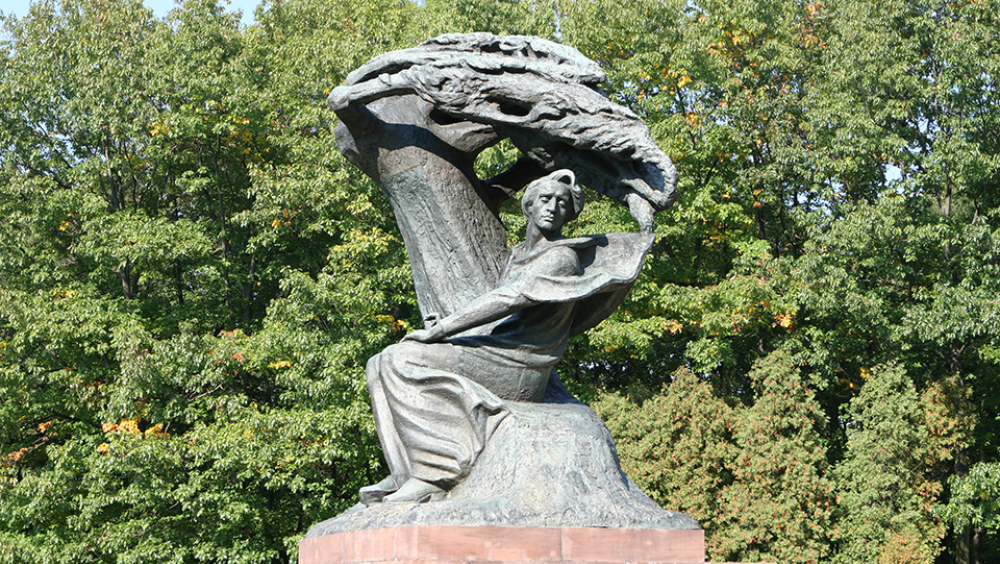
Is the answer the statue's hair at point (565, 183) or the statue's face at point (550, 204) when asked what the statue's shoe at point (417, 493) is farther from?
the statue's hair at point (565, 183)

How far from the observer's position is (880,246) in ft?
54.4

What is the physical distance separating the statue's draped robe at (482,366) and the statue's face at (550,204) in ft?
0.49

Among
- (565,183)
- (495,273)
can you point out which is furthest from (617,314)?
(565,183)

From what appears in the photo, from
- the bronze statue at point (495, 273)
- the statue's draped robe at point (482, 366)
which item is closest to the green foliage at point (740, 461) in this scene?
the bronze statue at point (495, 273)

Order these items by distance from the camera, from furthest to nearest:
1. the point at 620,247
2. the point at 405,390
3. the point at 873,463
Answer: the point at 873,463
the point at 620,247
the point at 405,390

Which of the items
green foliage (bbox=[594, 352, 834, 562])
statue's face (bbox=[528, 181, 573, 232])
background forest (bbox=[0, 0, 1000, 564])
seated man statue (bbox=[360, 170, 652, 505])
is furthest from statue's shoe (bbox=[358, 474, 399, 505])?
green foliage (bbox=[594, 352, 834, 562])

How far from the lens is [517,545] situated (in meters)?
4.92

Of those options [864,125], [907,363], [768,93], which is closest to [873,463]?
[907,363]

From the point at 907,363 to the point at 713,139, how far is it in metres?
4.58

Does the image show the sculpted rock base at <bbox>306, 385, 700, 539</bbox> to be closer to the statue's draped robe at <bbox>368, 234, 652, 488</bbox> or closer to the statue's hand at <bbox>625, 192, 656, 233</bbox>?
the statue's draped robe at <bbox>368, 234, 652, 488</bbox>

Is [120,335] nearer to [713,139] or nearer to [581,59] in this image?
[713,139]

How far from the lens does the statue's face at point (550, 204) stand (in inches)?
233

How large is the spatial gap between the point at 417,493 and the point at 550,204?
163cm

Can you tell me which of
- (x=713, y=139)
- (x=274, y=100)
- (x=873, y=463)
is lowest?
(x=873, y=463)
